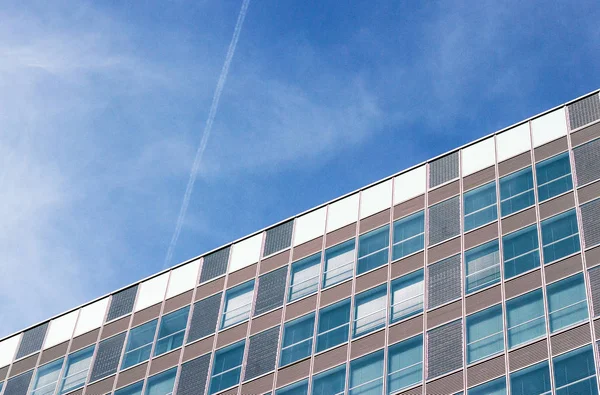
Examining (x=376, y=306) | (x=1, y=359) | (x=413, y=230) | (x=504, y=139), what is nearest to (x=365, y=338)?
(x=376, y=306)

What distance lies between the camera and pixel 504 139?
178 ft

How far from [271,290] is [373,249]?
5395 mm

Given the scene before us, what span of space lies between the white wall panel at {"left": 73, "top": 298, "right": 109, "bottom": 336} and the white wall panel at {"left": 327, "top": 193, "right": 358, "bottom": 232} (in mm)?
13528

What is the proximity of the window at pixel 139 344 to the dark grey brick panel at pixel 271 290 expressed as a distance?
19.8 feet

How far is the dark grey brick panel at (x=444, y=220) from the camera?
5184cm

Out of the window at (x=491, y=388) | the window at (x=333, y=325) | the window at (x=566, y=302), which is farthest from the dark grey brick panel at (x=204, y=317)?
the window at (x=566, y=302)

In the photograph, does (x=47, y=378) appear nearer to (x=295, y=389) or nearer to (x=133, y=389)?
(x=133, y=389)

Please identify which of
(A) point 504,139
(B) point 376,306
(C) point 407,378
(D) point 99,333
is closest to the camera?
(C) point 407,378

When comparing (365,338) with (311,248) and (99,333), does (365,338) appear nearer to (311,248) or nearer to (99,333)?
(311,248)

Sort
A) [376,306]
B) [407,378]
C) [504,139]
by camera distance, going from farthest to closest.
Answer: [504,139]
[376,306]
[407,378]

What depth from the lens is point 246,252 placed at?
58156 mm

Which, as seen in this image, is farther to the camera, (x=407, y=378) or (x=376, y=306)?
(x=376, y=306)

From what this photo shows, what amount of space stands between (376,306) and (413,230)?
453 cm

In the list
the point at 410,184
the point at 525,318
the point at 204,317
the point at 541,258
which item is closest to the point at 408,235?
the point at 410,184
